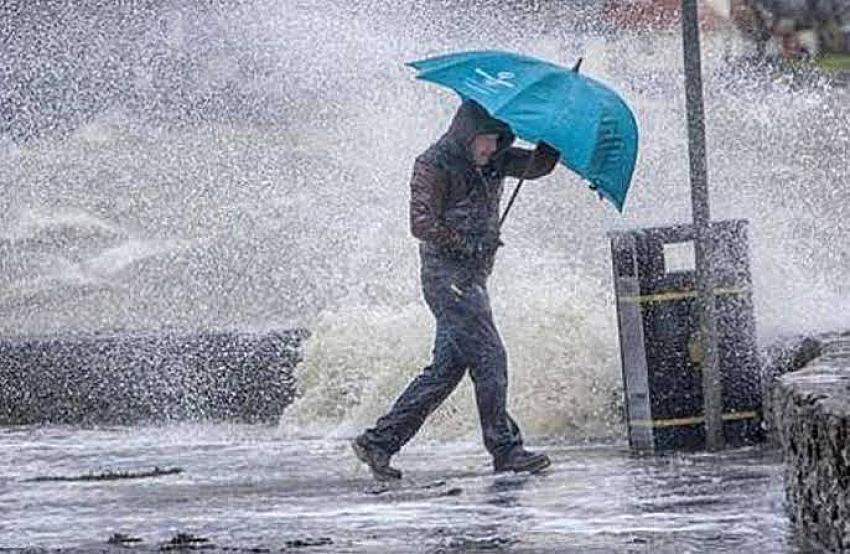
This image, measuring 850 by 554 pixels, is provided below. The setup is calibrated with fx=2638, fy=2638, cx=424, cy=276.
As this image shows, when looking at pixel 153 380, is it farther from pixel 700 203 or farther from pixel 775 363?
pixel 700 203

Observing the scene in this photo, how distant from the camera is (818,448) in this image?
24.1 feet

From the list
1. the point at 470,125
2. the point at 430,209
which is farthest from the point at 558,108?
the point at 430,209

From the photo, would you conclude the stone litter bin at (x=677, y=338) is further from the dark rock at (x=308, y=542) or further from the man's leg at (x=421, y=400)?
the dark rock at (x=308, y=542)

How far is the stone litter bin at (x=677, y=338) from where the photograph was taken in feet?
34.4

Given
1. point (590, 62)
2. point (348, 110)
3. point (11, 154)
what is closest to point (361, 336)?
point (348, 110)

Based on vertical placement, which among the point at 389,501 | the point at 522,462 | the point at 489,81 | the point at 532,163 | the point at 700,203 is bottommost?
the point at 389,501

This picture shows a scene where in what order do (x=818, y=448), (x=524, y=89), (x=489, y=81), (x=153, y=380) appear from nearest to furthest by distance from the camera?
1. (x=818, y=448)
2. (x=524, y=89)
3. (x=489, y=81)
4. (x=153, y=380)

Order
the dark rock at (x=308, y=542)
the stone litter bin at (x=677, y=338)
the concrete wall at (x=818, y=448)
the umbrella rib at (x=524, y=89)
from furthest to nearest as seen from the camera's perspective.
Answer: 1. the stone litter bin at (x=677, y=338)
2. the umbrella rib at (x=524, y=89)
3. the dark rock at (x=308, y=542)
4. the concrete wall at (x=818, y=448)

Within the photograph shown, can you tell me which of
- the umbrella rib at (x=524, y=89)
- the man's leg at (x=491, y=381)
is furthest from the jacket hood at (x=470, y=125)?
the man's leg at (x=491, y=381)

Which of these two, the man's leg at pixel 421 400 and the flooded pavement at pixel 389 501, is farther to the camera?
the man's leg at pixel 421 400

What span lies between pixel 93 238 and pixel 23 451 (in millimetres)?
9114

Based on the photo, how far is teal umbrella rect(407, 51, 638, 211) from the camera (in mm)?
9977

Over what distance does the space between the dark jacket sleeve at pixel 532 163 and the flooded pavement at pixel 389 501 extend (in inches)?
46.4

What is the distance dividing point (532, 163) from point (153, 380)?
4127 mm
